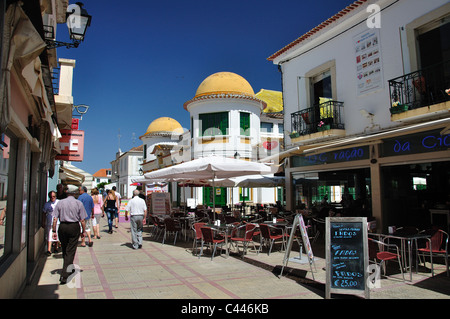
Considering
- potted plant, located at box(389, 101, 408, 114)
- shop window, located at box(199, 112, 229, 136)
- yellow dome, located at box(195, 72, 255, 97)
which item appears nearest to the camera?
potted plant, located at box(389, 101, 408, 114)

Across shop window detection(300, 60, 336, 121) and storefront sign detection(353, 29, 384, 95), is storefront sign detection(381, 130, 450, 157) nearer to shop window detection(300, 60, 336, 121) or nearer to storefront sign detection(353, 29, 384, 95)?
storefront sign detection(353, 29, 384, 95)

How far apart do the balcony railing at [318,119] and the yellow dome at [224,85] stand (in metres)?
9.14

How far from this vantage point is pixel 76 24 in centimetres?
662

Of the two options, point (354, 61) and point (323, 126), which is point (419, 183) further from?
point (354, 61)

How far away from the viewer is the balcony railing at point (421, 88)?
834 cm

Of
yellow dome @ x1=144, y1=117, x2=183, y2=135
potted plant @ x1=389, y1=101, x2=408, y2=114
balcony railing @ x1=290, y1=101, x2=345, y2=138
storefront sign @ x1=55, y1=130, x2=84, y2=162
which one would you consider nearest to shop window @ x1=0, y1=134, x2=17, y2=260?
storefront sign @ x1=55, y1=130, x2=84, y2=162

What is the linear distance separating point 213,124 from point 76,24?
15616 millimetres

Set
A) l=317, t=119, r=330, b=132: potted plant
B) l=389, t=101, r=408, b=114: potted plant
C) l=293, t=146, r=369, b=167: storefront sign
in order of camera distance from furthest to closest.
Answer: l=317, t=119, r=330, b=132: potted plant < l=293, t=146, r=369, b=167: storefront sign < l=389, t=101, r=408, b=114: potted plant

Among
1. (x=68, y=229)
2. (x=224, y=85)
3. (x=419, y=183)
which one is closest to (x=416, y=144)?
(x=419, y=183)

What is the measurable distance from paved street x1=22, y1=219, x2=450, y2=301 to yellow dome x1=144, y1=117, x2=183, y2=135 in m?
26.2

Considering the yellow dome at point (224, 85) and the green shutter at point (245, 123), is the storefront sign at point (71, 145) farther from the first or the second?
the green shutter at point (245, 123)

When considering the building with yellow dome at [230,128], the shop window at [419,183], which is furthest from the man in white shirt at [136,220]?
the building with yellow dome at [230,128]

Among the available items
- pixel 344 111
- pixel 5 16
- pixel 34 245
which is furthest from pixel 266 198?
pixel 5 16

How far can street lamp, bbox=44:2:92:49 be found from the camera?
21.5ft
